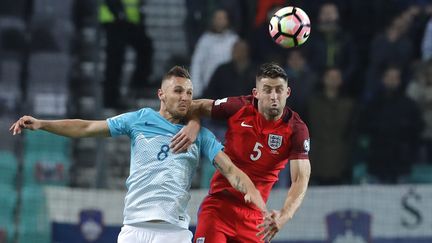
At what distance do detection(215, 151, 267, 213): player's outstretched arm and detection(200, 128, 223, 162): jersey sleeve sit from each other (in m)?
0.04

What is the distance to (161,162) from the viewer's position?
820 centimetres

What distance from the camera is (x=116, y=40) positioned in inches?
567

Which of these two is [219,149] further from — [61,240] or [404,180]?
[404,180]

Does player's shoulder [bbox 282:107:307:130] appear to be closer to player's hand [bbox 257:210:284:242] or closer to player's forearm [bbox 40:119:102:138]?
player's hand [bbox 257:210:284:242]

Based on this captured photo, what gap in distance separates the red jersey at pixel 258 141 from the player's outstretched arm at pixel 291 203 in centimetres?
12

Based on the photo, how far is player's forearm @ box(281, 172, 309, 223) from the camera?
7.94m

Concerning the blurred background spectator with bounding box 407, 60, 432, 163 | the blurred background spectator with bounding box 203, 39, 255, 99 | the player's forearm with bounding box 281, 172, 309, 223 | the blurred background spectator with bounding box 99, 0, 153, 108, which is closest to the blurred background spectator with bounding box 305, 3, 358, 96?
the blurred background spectator with bounding box 407, 60, 432, 163

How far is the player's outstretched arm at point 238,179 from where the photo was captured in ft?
26.1

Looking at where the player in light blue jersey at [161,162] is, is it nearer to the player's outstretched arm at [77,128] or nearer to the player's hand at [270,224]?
the player's outstretched arm at [77,128]

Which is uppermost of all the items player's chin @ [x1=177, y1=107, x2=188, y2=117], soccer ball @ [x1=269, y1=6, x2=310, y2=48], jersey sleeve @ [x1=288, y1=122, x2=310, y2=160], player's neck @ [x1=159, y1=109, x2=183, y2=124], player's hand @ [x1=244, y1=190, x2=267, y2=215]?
soccer ball @ [x1=269, y1=6, x2=310, y2=48]

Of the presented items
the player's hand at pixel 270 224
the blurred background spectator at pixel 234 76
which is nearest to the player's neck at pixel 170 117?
the player's hand at pixel 270 224

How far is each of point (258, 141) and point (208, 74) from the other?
5.65 metres

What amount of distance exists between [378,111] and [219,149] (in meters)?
5.80

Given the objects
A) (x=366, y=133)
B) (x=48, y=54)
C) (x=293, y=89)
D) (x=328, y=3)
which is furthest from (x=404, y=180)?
(x=48, y=54)
